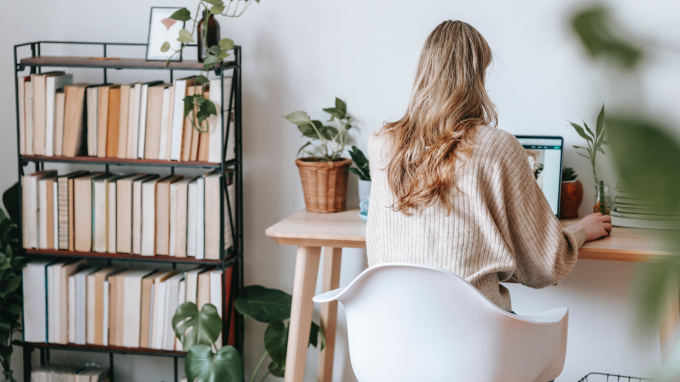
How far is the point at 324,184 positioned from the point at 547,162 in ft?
2.30

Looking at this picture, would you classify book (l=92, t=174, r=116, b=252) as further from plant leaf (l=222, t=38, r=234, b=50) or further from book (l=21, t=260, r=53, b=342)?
plant leaf (l=222, t=38, r=234, b=50)

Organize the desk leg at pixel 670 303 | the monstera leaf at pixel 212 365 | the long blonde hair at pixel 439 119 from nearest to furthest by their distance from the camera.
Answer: the desk leg at pixel 670 303 < the long blonde hair at pixel 439 119 < the monstera leaf at pixel 212 365

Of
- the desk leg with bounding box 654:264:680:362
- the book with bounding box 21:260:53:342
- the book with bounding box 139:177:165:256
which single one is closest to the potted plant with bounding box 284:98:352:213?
the book with bounding box 139:177:165:256

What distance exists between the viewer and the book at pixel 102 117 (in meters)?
1.90

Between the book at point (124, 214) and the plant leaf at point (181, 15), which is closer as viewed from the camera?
the plant leaf at point (181, 15)

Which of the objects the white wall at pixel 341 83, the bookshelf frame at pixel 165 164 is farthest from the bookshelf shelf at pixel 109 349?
the white wall at pixel 341 83

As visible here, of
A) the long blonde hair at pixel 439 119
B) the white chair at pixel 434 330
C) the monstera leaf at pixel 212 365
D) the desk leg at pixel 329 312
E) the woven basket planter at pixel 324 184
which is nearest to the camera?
the white chair at pixel 434 330

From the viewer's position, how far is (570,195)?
183cm

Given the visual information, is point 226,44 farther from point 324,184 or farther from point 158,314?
point 158,314

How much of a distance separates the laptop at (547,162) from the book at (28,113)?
1.56 metres

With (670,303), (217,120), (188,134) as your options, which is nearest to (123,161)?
(188,134)

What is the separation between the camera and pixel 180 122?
1.87m

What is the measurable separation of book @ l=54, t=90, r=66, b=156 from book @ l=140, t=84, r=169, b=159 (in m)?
0.28

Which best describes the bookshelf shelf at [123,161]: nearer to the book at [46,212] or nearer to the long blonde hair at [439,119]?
the book at [46,212]
